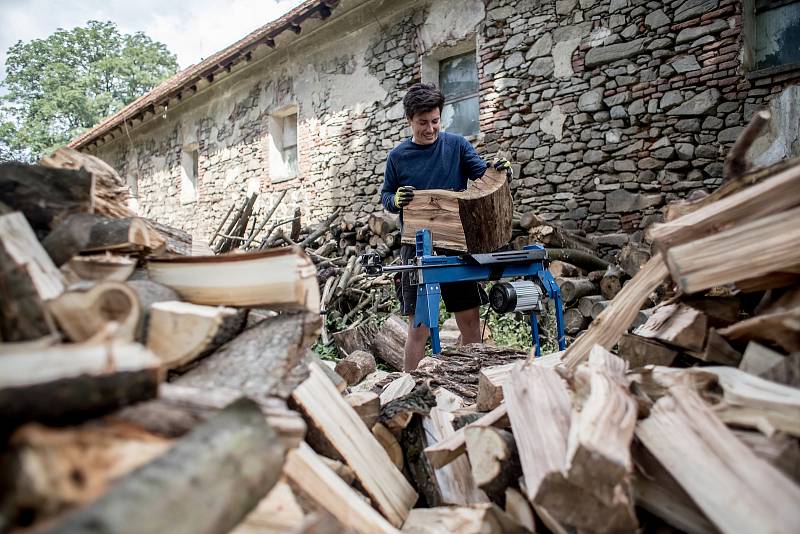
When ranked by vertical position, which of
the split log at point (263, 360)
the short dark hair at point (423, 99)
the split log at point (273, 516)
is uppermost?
the short dark hair at point (423, 99)

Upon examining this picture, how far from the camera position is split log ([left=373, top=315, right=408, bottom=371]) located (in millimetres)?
4203

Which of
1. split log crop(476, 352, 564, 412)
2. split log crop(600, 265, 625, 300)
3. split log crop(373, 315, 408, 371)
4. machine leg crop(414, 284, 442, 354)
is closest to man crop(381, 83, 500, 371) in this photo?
machine leg crop(414, 284, 442, 354)

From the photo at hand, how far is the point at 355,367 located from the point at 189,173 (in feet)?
33.9

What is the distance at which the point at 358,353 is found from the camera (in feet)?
11.7

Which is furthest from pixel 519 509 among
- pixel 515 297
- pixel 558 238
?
pixel 558 238

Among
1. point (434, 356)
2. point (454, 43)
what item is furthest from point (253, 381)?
point (454, 43)

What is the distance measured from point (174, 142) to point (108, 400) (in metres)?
12.8

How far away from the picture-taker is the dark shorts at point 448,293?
317 centimetres

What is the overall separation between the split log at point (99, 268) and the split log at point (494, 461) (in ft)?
3.52

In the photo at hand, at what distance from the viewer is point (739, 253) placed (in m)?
1.23

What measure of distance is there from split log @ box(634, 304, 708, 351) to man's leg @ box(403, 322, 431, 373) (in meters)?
1.67

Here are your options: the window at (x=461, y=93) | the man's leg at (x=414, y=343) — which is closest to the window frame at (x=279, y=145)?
the window at (x=461, y=93)

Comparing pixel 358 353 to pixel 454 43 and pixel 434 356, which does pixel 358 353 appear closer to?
pixel 434 356

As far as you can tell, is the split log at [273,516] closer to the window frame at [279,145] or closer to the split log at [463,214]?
the split log at [463,214]
